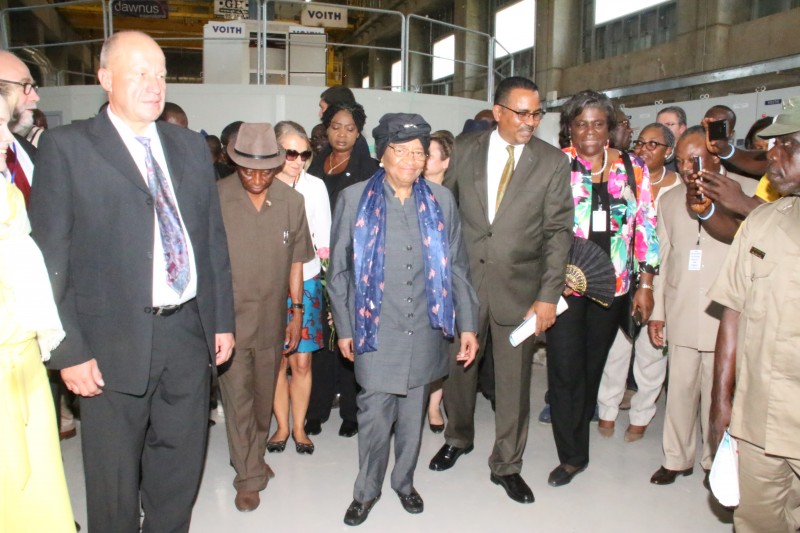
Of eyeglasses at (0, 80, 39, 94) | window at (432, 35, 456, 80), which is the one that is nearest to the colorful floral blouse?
eyeglasses at (0, 80, 39, 94)

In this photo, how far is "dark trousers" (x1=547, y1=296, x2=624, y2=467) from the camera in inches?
137

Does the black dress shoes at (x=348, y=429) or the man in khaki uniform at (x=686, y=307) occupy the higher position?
the man in khaki uniform at (x=686, y=307)

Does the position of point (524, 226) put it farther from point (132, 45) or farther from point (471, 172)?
point (132, 45)

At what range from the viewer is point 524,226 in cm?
327

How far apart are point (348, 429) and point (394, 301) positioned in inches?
61.3

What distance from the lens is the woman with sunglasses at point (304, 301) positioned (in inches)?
149

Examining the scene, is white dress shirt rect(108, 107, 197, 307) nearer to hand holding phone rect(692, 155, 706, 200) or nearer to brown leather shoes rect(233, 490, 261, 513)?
brown leather shoes rect(233, 490, 261, 513)

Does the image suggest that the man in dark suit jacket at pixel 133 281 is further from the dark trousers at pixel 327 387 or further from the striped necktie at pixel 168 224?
the dark trousers at pixel 327 387

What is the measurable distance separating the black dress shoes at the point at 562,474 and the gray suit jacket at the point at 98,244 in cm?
228

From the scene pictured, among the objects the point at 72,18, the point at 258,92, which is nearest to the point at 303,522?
the point at 258,92

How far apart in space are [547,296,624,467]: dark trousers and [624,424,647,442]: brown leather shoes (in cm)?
64

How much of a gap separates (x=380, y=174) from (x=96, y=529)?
187 centimetres

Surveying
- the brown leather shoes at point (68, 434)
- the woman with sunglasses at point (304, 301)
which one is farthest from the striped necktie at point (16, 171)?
the brown leather shoes at point (68, 434)

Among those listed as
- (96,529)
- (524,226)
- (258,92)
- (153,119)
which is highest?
(258,92)
